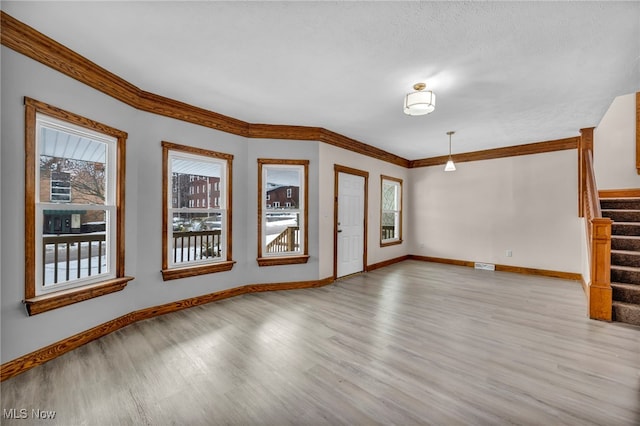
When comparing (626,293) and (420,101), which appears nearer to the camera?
(420,101)

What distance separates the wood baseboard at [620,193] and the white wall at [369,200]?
3.59 m

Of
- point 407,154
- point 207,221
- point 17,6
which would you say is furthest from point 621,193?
point 17,6

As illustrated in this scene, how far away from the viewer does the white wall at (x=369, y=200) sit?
4689mm

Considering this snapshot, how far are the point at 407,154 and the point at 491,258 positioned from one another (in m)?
3.00

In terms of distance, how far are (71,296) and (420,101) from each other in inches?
152

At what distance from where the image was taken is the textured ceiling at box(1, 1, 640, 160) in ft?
6.21

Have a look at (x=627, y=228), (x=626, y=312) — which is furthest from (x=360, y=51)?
(x=627, y=228)

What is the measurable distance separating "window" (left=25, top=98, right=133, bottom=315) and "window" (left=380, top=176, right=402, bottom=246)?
533cm

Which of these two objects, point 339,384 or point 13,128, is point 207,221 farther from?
point 339,384

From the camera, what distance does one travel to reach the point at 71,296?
7.98 feet

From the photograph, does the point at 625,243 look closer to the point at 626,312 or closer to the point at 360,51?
the point at 626,312

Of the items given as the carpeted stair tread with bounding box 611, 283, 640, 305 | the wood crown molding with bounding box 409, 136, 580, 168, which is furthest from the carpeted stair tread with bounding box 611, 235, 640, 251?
the wood crown molding with bounding box 409, 136, 580, 168

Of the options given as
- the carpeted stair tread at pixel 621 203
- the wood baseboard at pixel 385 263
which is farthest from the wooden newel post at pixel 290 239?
the carpeted stair tread at pixel 621 203

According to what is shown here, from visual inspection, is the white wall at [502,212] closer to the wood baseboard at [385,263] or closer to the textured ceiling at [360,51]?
the wood baseboard at [385,263]
